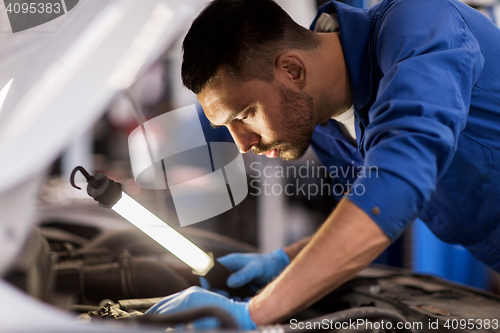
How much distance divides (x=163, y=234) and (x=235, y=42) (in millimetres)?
407

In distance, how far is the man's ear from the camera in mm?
717

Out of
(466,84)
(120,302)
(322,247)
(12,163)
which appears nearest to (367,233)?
(322,247)

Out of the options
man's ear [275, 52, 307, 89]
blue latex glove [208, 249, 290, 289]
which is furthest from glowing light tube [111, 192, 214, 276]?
man's ear [275, 52, 307, 89]

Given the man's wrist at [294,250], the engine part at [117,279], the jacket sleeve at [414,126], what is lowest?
the man's wrist at [294,250]

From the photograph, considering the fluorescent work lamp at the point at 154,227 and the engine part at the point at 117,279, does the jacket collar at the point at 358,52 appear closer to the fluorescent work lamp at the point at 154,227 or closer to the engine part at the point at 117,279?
the fluorescent work lamp at the point at 154,227

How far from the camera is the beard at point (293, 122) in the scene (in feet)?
2.43

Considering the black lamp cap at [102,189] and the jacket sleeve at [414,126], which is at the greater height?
the jacket sleeve at [414,126]

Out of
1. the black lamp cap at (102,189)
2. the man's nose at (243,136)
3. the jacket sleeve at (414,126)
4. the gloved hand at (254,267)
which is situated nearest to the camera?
the jacket sleeve at (414,126)

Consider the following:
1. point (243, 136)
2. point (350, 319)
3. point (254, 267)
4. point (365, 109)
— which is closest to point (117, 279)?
point (254, 267)

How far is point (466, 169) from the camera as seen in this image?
680mm

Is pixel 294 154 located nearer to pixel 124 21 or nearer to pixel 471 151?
pixel 471 151

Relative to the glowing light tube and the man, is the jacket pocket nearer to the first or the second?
the man

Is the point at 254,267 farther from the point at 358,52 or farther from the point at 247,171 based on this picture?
the point at 358,52

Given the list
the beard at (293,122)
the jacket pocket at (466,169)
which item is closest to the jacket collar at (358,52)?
the beard at (293,122)
